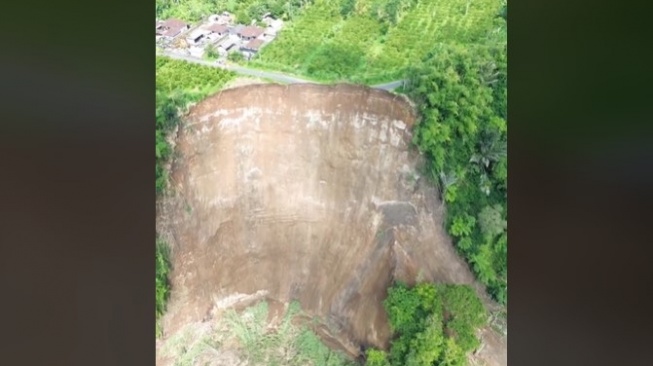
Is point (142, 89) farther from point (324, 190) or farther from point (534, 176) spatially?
point (324, 190)

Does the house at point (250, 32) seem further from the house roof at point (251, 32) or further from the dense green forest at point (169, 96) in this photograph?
the dense green forest at point (169, 96)

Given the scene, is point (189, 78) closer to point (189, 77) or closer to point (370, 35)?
point (189, 77)

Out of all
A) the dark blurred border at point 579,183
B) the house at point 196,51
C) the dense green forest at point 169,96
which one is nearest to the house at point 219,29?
the house at point 196,51

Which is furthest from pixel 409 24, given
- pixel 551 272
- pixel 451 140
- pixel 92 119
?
pixel 92 119

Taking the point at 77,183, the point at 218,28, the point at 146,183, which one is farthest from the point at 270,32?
the point at 77,183

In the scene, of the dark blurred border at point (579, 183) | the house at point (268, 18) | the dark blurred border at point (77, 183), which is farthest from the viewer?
the house at point (268, 18)
